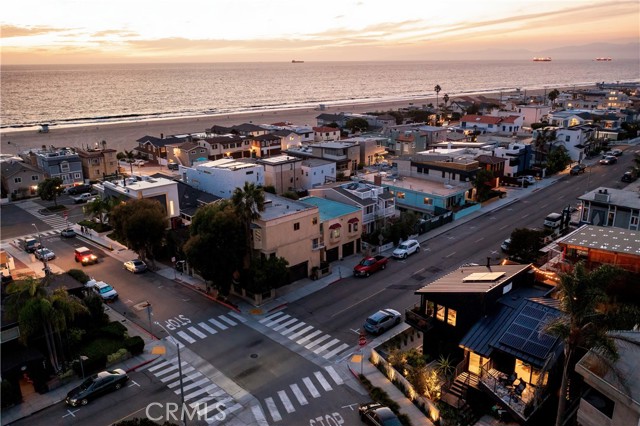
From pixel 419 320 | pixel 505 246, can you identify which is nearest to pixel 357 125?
pixel 505 246

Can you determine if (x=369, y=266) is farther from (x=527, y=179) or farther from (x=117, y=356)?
(x=527, y=179)

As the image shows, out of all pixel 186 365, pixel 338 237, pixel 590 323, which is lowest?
pixel 186 365

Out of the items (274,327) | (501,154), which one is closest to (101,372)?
(274,327)

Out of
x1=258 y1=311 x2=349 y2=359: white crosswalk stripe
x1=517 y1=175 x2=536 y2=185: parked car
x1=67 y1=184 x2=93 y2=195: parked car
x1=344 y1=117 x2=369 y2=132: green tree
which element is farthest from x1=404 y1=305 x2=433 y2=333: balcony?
x1=344 y1=117 x2=369 y2=132: green tree

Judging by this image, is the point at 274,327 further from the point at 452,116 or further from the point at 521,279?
the point at 452,116

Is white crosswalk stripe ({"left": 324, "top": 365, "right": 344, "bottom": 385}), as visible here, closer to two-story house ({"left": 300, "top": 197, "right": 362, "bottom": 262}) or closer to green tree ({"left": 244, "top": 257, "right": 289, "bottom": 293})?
green tree ({"left": 244, "top": 257, "right": 289, "bottom": 293})

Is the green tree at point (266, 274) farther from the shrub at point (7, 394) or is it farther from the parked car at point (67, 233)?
the parked car at point (67, 233)
